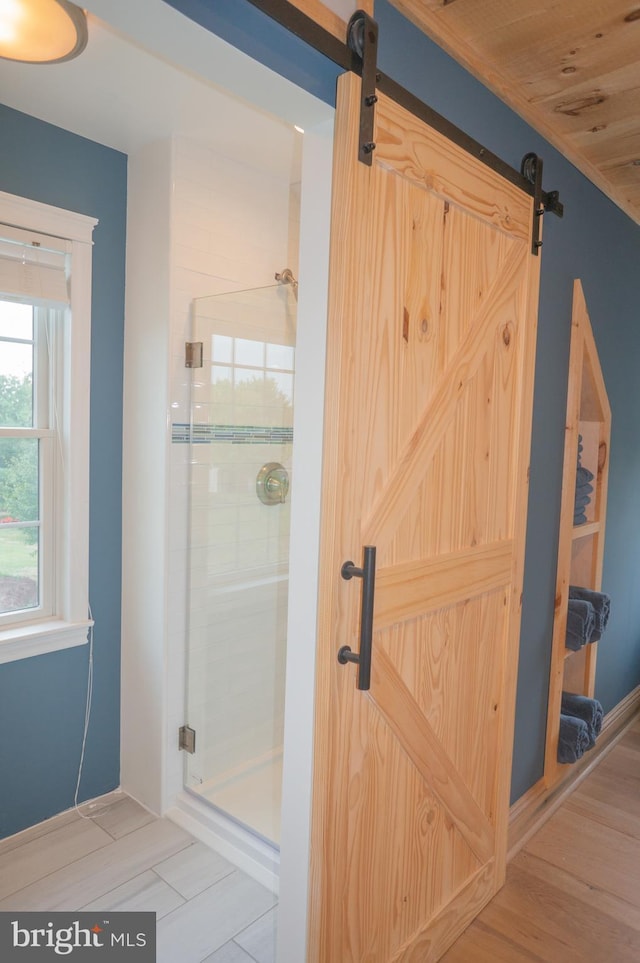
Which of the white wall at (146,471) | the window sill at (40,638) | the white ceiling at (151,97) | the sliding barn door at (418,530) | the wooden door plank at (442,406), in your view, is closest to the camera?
the white ceiling at (151,97)

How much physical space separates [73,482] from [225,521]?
1.90ft

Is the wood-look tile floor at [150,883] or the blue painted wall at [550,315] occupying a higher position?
the blue painted wall at [550,315]

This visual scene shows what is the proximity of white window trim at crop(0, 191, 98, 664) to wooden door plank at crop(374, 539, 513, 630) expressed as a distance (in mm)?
1375

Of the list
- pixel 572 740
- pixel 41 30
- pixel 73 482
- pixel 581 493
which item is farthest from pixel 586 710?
pixel 41 30

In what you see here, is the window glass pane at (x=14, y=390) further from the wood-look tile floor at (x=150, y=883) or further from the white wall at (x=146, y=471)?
the wood-look tile floor at (x=150, y=883)

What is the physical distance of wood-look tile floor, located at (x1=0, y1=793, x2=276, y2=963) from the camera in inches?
73.1

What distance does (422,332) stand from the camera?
1.54m

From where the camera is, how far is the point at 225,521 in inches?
101

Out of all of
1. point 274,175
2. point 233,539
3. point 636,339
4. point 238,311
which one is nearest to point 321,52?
point 238,311

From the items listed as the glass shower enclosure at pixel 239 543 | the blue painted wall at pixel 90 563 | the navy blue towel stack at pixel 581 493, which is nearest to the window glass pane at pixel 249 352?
the glass shower enclosure at pixel 239 543

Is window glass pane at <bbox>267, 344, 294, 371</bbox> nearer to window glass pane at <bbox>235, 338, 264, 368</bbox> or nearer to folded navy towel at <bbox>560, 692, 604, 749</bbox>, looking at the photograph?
window glass pane at <bbox>235, 338, 264, 368</bbox>

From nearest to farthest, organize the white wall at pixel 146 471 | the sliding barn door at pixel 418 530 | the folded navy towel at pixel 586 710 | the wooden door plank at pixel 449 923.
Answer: the sliding barn door at pixel 418 530, the wooden door plank at pixel 449 923, the white wall at pixel 146 471, the folded navy towel at pixel 586 710

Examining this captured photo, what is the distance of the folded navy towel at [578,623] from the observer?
255 centimetres

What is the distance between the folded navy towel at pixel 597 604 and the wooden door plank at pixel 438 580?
34.7 inches
